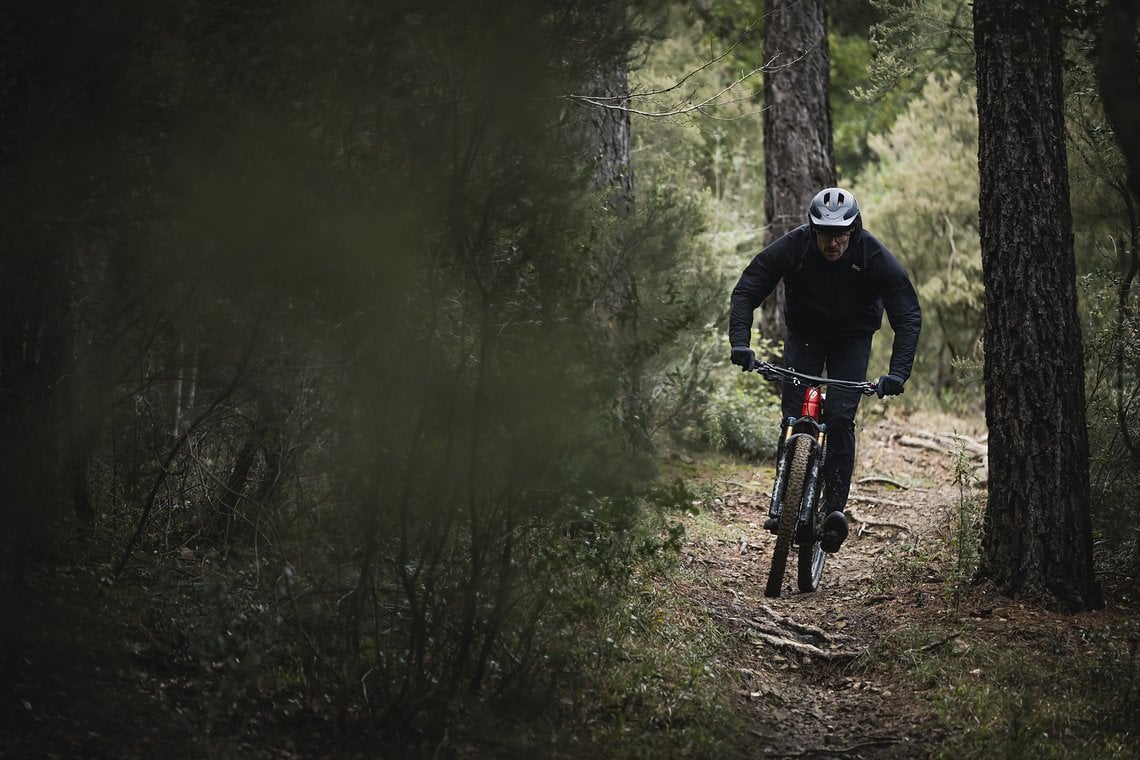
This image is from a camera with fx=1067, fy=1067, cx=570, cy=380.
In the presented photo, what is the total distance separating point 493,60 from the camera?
424cm

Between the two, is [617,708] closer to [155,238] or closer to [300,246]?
[300,246]

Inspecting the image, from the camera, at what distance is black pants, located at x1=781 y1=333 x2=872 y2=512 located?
21.6 ft

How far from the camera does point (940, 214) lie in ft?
62.9

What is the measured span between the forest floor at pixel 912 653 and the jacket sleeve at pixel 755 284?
5.40 feet

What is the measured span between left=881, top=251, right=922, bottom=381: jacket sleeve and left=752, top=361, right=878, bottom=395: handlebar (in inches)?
7.5

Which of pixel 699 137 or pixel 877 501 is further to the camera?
pixel 699 137

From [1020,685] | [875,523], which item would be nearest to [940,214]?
[875,523]

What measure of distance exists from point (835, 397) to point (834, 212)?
114cm

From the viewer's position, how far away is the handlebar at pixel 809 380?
6.36m

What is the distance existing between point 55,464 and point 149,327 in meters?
0.76

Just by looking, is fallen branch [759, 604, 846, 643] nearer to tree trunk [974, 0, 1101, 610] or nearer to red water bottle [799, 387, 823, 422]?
tree trunk [974, 0, 1101, 610]

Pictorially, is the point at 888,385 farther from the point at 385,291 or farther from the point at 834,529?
the point at 385,291

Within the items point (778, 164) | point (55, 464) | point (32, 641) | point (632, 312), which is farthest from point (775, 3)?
point (32, 641)

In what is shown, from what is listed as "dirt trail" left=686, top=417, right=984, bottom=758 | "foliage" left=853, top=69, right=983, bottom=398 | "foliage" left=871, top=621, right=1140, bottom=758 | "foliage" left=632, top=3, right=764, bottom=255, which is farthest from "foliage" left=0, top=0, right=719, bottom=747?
"foliage" left=853, top=69, right=983, bottom=398
